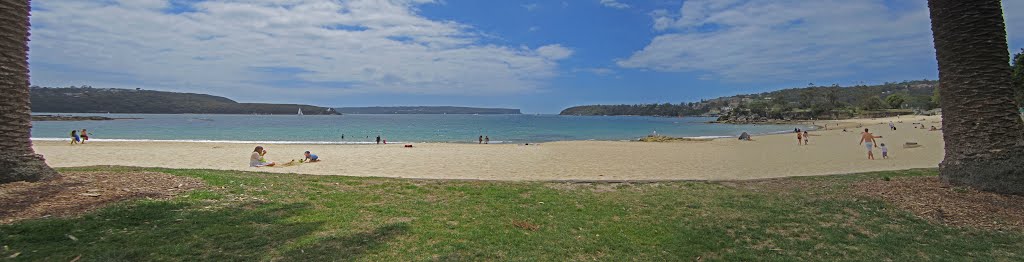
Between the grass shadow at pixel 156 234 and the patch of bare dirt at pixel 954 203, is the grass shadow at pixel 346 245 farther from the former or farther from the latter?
the patch of bare dirt at pixel 954 203

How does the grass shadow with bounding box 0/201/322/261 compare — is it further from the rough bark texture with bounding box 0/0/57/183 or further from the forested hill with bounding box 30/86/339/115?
the forested hill with bounding box 30/86/339/115

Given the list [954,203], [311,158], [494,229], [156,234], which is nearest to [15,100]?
[156,234]

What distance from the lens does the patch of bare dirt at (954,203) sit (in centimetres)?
623

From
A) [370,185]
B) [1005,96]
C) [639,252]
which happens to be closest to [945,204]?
[1005,96]

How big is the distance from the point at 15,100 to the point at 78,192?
1918 mm

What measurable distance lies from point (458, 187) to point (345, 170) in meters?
8.07

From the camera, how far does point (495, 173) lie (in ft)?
48.2

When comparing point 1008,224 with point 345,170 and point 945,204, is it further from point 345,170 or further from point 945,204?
point 345,170

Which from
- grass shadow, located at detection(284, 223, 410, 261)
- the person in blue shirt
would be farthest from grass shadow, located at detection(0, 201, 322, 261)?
the person in blue shirt

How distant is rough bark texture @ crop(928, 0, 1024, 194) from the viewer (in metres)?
7.33

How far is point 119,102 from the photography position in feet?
528

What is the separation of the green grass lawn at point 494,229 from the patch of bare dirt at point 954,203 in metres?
0.37

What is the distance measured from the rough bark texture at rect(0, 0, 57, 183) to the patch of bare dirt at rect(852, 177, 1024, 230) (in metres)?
13.1

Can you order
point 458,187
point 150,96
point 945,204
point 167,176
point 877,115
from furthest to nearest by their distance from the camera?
point 150,96 → point 877,115 → point 458,187 → point 167,176 → point 945,204
